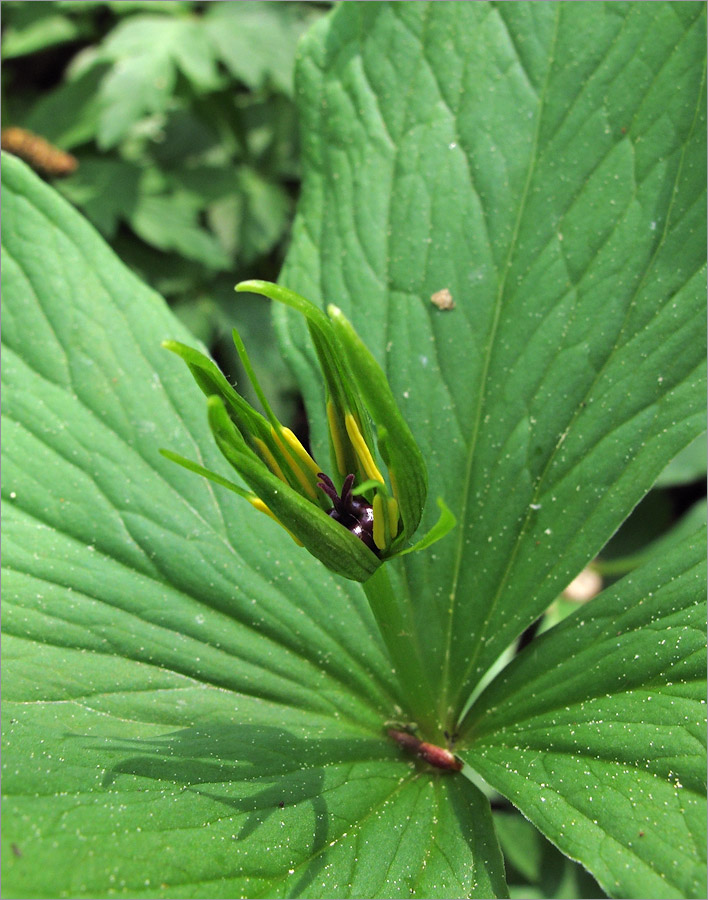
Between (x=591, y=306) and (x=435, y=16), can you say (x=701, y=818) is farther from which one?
(x=435, y=16)

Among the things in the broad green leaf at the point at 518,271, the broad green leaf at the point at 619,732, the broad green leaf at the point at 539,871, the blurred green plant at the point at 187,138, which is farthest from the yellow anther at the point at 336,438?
the blurred green plant at the point at 187,138

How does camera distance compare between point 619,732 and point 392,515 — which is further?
point 619,732

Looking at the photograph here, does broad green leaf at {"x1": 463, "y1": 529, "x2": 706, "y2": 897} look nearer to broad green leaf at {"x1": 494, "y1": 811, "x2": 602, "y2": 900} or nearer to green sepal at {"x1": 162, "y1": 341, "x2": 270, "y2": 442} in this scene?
green sepal at {"x1": 162, "y1": 341, "x2": 270, "y2": 442}

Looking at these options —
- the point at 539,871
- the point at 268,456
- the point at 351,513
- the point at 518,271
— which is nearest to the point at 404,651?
the point at 351,513

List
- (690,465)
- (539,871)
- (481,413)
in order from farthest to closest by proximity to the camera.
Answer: (690,465) → (539,871) → (481,413)

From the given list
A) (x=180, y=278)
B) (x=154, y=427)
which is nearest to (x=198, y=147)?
(x=180, y=278)

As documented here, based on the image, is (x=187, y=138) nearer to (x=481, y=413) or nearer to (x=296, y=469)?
(x=481, y=413)
